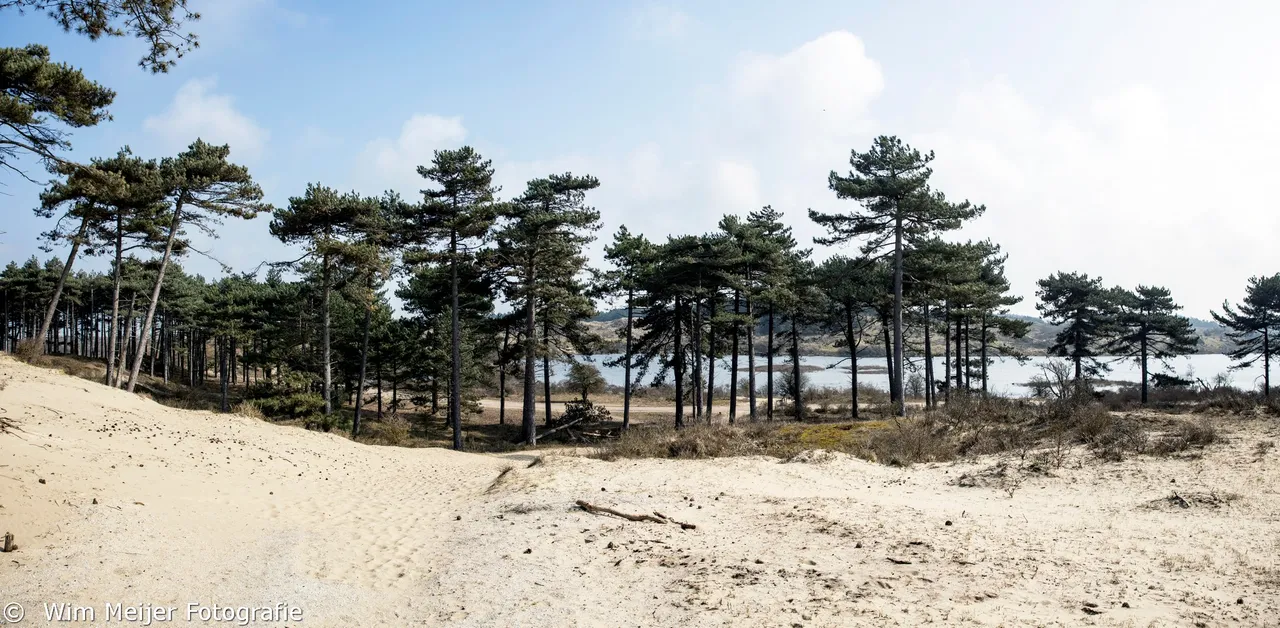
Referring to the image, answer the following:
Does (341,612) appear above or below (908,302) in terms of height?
below

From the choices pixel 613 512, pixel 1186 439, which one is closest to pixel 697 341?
pixel 1186 439

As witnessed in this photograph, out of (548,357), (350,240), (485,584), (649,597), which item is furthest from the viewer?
(548,357)

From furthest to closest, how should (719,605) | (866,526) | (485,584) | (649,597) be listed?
1. (866,526)
2. (485,584)
3. (649,597)
4. (719,605)

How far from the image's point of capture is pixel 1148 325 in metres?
39.7

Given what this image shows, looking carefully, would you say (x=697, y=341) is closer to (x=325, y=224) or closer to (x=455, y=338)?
(x=455, y=338)

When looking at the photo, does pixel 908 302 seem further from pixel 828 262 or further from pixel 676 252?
pixel 676 252

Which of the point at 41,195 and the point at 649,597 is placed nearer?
the point at 649,597

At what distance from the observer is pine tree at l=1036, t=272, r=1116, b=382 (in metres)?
39.2

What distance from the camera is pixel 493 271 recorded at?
91.4ft

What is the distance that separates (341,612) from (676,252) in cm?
2478

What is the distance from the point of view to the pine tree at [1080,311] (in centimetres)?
3916

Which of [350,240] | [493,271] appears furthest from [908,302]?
[350,240]

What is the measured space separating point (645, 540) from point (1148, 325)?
44.2 meters

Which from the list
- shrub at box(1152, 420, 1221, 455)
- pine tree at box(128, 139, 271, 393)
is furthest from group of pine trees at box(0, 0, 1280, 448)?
shrub at box(1152, 420, 1221, 455)
